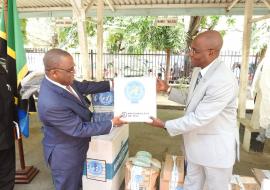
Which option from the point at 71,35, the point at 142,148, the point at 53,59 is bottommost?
the point at 142,148

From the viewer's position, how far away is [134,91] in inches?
94.4

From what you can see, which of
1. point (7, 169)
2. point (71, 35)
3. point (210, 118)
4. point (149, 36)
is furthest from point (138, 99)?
point (71, 35)

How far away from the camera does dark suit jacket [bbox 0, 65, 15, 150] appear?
2.57 meters

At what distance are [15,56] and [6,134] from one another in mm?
951

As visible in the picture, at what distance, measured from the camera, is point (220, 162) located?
2131 mm

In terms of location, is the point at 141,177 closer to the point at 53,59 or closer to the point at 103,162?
the point at 103,162

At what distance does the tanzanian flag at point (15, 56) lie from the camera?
295cm

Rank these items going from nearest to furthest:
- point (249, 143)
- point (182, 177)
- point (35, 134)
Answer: point (182, 177) < point (249, 143) < point (35, 134)

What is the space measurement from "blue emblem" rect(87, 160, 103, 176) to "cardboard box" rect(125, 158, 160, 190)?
0.32m

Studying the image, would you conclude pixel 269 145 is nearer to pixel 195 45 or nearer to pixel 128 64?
pixel 195 45

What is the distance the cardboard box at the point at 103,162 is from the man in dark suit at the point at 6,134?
864 millimetres

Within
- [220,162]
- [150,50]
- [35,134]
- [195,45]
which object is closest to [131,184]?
[220,162]

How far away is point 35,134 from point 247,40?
4.81 metres

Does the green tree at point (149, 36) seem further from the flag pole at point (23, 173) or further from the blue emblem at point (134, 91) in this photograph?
the blue emblem at point (134, 91)
